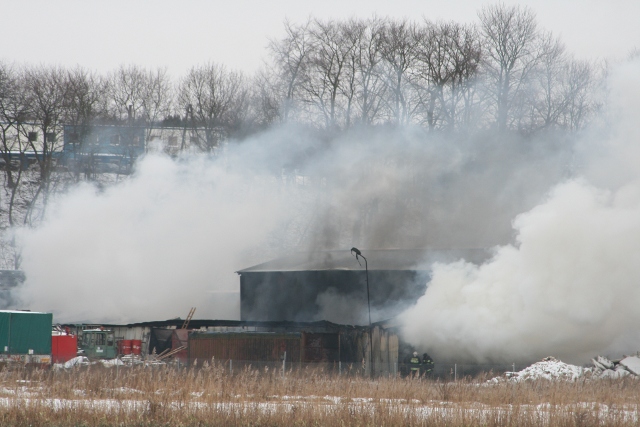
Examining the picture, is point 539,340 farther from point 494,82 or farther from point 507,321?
point 494,82

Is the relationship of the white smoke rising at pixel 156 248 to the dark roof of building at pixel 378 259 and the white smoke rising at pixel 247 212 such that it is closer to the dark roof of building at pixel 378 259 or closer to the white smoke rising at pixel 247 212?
the white smoke rising at pixel 247 212

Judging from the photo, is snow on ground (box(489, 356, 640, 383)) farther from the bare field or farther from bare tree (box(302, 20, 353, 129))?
bare tree (box(302, 20, 353, 129))

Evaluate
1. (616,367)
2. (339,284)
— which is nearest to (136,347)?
(339,284)

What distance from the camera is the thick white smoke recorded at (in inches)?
1422

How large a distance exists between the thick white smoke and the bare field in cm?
A: 843

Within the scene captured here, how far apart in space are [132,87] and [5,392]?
62277 millimetres

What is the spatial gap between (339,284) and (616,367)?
2111 centimetres

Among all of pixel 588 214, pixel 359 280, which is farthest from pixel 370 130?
pixel 588 214

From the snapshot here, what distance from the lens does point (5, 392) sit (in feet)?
78.0

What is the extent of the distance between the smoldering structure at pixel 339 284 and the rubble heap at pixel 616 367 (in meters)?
12.9

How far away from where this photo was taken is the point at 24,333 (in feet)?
144

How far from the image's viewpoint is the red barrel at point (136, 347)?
5294cm

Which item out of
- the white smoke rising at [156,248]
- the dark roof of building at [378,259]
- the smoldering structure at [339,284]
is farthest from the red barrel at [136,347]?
the dark roof of building at [378,259]

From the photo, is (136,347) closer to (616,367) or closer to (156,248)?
(156,248)
